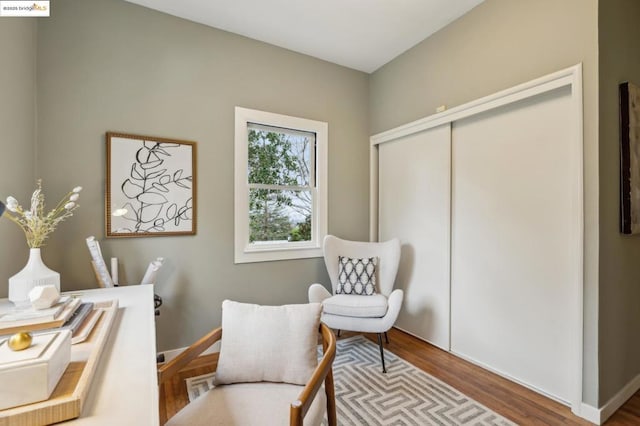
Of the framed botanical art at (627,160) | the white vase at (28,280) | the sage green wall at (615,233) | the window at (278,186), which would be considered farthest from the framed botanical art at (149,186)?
the framed botanical art at (627,160)

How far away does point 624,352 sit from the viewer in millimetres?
1988

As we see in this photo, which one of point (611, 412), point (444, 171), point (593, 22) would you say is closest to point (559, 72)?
point (593, 22)

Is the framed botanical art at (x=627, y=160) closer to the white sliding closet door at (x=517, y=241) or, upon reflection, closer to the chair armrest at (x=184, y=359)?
the white sliding closet door at (x=517, y=241)

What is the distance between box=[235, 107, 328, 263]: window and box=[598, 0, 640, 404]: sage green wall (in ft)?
7.02

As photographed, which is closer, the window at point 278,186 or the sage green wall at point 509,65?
the sage green wall at point 509,65

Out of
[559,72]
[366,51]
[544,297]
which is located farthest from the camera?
[366,51]

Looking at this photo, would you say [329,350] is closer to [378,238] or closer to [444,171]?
[444,171]

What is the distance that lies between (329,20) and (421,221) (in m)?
1.94

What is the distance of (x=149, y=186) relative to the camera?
2.41 m

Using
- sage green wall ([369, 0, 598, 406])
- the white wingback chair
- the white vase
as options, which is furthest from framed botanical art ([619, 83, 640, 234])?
the white vase

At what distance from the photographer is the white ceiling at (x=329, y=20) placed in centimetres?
240

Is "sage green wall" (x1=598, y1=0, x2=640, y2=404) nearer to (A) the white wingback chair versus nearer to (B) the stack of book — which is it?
(A) the white wingback chair

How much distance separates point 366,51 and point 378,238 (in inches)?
76.5

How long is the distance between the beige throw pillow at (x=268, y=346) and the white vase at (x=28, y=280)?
34.3 inches
